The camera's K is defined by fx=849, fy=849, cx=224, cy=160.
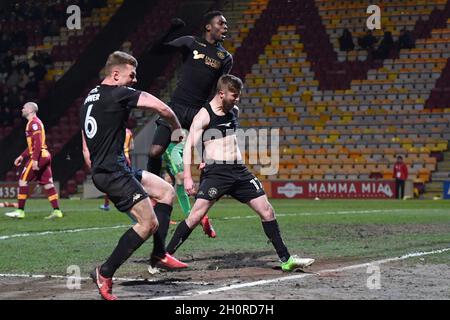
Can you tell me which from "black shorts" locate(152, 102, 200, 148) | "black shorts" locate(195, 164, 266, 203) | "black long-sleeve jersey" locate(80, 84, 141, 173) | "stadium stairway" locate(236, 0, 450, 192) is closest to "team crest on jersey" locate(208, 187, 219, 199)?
"black shorts" locate(195, 164, 266, 203)

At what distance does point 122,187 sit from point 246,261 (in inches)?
114

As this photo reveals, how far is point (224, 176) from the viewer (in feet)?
30.6

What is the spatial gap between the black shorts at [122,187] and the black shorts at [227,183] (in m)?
1.64

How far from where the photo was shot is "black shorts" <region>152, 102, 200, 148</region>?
33.7ft

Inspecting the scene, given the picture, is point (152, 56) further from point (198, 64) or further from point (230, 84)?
point (230, 84)

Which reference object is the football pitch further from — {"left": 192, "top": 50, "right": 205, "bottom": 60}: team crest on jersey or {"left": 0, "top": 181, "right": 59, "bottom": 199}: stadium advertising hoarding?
{"left": 0, "top": 181, "right": 59, "bottom": 199}: stadium advertising hoarding

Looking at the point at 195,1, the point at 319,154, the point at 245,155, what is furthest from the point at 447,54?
the point at 195,1

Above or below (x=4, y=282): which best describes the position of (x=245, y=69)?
above

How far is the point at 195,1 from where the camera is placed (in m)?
37.3

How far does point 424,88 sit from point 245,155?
7.25 m

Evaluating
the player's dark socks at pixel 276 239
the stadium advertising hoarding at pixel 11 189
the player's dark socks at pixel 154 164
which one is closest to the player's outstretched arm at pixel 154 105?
the player's dark socks at pixel 276 239

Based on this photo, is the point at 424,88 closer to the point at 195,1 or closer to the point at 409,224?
the point at 195,1

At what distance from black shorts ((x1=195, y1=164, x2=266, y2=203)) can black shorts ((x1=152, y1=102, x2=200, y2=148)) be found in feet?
3.37

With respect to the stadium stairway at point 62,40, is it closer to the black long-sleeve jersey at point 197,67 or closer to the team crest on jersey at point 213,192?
the black long-sleeve jersey at point 197,67
